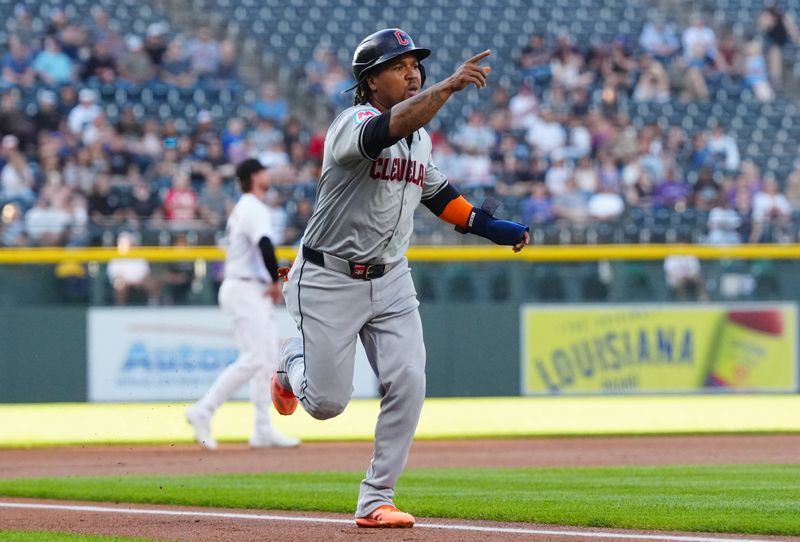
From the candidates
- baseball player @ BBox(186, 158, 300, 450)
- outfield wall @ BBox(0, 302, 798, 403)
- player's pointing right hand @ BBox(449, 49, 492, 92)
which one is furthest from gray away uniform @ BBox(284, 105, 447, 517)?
outfield wall @ BBox(0, 302, 798, 403)

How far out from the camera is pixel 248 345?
33.4 ft

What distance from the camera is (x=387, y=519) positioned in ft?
18.3

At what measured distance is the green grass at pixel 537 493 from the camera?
589 cm

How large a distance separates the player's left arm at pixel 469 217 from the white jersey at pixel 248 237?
3.99 m

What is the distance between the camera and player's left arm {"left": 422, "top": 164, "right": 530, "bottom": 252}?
5.95 m

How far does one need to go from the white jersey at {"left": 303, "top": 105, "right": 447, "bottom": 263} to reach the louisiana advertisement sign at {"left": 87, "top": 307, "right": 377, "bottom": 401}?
7.91 metres

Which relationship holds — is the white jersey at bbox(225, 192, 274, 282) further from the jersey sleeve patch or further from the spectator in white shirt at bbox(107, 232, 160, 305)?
the jersey sleeve patch

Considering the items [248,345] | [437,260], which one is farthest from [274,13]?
[248,345]

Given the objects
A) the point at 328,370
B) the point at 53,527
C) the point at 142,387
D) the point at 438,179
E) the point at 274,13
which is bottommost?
the point at 142,387

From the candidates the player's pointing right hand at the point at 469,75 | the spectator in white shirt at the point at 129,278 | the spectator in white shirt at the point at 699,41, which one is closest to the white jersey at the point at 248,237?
the spectator in white shirt at the point at 129,278

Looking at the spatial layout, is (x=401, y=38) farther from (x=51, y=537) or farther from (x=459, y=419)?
(x=459, y=419)

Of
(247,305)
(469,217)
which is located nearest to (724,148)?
(247,305)

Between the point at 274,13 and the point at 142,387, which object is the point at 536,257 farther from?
the point at 274,13

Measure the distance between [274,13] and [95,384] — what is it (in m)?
8.93
